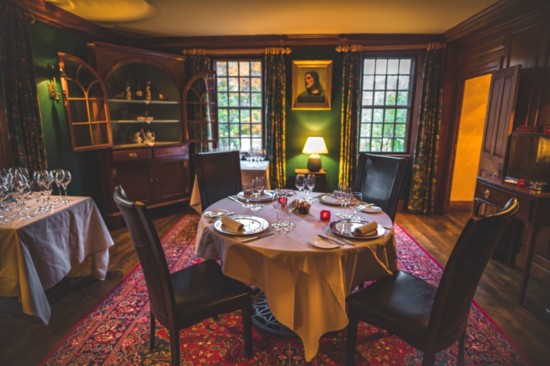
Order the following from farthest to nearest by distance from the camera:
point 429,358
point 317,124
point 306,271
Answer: point 317,124 < point 306,271 < point 429,358

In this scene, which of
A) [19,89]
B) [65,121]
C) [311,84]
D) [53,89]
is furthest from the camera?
[311,84]

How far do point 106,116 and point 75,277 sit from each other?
1928mm

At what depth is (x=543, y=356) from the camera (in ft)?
6.07

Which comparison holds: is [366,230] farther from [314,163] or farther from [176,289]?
[314,163]

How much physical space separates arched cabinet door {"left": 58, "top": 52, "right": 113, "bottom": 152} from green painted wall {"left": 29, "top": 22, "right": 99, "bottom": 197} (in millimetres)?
129

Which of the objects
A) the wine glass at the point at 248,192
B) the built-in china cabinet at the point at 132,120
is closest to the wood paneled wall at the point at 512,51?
the wine glass at the point at 248,192

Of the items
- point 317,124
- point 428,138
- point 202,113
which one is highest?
point 202,113

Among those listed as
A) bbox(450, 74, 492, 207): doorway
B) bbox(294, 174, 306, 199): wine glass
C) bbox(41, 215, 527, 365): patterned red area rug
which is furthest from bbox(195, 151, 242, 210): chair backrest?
bbox(450, 74, 492, 207): doorway

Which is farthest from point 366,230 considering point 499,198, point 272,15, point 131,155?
point 131,155

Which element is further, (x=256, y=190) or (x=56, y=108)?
(x=56, y=108)

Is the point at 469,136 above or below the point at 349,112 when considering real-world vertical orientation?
below

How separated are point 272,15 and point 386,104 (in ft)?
7.51

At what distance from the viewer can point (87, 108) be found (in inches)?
145

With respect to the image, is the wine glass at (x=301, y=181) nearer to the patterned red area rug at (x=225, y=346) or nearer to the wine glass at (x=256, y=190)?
the wine glass at (x=256, y=190)
